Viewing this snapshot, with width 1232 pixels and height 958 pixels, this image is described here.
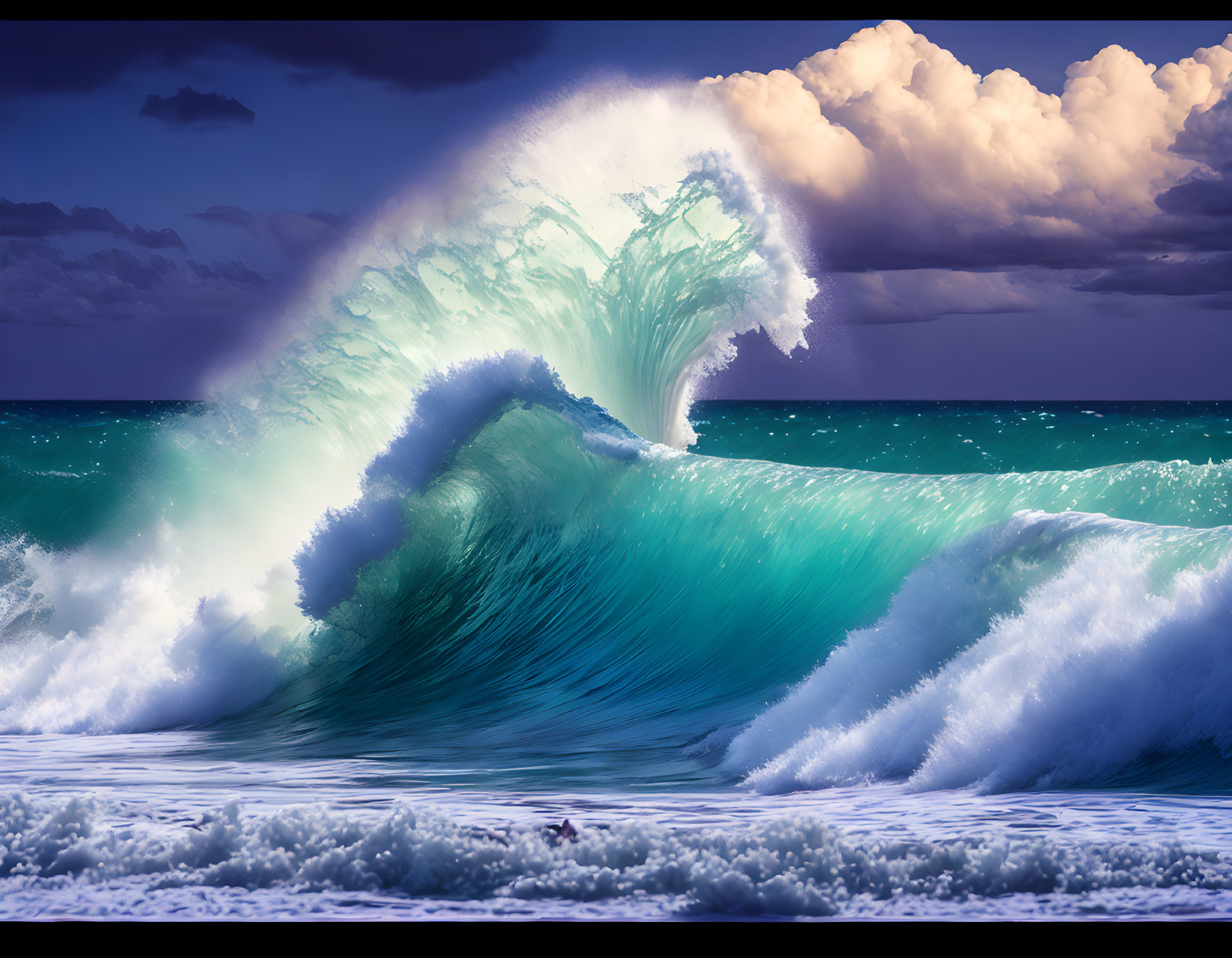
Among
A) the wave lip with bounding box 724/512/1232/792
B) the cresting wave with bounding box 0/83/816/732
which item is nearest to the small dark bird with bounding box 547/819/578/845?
the wave lip with bounding box 724/512/1232/792

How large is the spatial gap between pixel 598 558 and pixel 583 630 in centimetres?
79

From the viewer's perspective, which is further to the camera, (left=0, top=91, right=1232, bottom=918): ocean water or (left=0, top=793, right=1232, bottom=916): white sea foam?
(left=0, top=91, right=1232, bottom=918): ocean water

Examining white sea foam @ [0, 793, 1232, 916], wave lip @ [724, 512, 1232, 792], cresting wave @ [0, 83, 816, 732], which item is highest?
cresting wave @ [0, 83, 816, 732]

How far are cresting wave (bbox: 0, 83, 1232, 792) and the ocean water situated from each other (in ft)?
0.08

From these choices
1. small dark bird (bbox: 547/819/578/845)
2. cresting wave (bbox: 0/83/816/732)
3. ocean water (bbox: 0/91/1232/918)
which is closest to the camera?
ocean water (bbox: 0/91/1232/918)

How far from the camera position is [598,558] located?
327 inches

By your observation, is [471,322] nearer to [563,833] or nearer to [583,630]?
[583,630]

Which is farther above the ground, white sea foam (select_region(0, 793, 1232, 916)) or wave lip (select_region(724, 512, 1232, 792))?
wave lip (select_region(724, 512, 1232, 792))

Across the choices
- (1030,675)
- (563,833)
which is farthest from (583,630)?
(563,833)

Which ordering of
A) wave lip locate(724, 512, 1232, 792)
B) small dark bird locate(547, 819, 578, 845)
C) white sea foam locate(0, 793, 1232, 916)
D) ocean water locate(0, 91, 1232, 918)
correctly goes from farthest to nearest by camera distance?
wave lip locate(724, 512, 1232, 792) < small dark bird locate(547, 819, 578, 845) < ocean water locate(0, 91, 1232, 918) < white sea foam locate(0, 793, 1232, 916)

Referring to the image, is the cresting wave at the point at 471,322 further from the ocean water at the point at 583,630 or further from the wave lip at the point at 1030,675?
the wave lip at the point at 1030,675

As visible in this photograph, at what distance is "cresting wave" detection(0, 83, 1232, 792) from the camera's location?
181 inches

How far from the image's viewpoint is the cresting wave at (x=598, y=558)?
4586 mm

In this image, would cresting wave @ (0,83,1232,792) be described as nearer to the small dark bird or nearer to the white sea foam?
the white sea foam
